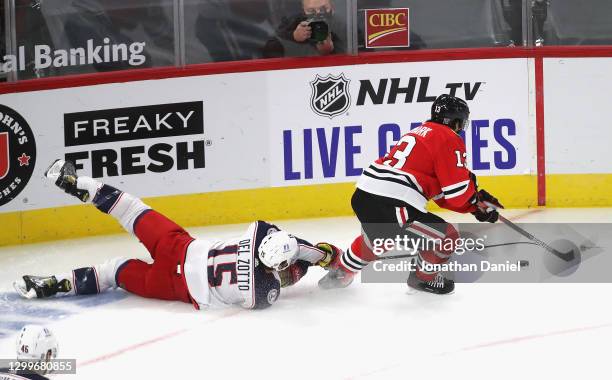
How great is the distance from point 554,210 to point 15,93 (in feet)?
10.8

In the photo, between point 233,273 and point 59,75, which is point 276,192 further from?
point 233,273

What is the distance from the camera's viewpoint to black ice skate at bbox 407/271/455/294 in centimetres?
491

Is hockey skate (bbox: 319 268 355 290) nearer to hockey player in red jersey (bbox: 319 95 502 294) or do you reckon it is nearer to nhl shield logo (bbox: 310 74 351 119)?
hockey player in red jersey (bbox: 319 95 502 294)

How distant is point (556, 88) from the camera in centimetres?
652

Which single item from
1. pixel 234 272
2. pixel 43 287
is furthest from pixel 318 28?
pixel 43 287

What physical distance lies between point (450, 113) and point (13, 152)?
274cm

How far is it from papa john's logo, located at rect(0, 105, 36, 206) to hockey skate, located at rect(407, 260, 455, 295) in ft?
8.28

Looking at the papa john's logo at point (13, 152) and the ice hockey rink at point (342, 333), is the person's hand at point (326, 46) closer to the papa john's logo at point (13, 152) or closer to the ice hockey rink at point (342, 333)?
the ice hockey rink at point (342, 333)

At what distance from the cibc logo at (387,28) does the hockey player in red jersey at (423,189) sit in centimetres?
168

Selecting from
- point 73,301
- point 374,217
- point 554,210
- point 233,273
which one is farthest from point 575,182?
point 73,301

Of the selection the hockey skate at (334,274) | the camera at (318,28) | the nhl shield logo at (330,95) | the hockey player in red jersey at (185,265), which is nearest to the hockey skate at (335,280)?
the hockey skate at (334,274)

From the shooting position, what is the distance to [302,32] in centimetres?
635

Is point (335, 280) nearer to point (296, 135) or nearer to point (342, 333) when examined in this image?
point (342, 333)

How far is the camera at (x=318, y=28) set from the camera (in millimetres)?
6293
